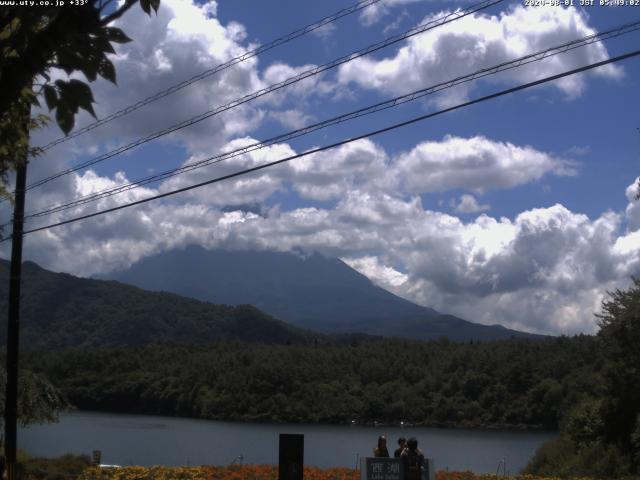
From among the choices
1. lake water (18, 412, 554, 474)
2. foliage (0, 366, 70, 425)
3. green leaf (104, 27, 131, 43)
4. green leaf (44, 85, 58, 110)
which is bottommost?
lake water (18, 412, 554, 474)

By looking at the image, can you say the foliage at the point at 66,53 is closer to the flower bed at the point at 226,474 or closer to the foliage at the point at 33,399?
the flower bed at the point at 226,474

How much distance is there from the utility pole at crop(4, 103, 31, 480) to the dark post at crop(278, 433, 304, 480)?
8.33 m

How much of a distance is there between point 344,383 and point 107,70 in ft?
335

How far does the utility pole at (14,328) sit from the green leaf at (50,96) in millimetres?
15130

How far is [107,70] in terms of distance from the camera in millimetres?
3854

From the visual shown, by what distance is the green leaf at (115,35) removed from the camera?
375 centimetres

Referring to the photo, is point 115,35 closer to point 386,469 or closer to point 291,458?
point 291,458

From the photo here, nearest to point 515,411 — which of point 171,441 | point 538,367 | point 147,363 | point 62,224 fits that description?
point 538,367

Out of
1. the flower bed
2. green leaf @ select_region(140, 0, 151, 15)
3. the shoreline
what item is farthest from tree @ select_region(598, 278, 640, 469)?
the shoreline

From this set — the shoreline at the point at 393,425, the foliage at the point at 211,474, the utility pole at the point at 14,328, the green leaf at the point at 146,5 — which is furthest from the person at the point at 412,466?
the shoreline at the point at 393,425

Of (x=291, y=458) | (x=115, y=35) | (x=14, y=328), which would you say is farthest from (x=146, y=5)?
(x=14, y=328)

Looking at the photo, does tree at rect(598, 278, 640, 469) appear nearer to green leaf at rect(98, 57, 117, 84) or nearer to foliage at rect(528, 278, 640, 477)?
foliage at rect(528, 278, 640, 477)

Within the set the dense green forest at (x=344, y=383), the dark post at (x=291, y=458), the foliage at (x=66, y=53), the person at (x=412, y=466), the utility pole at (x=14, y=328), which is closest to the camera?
the foliage at (x=66, y=53)

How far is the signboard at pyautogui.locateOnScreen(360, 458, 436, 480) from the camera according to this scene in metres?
12.5
